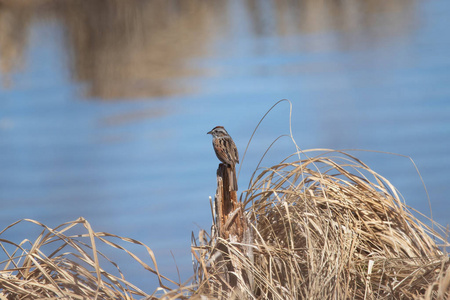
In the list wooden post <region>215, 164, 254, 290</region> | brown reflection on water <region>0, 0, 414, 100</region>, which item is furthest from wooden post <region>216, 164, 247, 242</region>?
brown reflection on water <region>0, 0, 414, 100</region>

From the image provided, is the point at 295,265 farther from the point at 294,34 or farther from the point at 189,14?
the point at 189,14

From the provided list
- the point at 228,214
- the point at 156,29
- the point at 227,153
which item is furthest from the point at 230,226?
the point at 156,29

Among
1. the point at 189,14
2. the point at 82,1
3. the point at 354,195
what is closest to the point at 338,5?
the point at 189,14

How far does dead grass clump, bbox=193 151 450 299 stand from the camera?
4.47 ft

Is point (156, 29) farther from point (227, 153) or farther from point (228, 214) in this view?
point (228, 214)

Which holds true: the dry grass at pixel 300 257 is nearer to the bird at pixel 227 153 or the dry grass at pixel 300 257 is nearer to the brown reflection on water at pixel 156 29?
the bird at pixel 227 153

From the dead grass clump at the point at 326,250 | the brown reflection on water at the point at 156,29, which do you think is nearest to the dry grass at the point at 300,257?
the dead grass clump at the point at 326,250

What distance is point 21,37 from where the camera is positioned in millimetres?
11086

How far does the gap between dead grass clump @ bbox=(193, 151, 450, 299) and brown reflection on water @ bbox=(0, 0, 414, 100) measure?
227 inches

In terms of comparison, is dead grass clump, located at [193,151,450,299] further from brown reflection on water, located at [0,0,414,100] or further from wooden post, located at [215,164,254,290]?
brown reflection on water, located at [0,0,414,100]

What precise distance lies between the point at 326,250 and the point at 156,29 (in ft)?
34.1

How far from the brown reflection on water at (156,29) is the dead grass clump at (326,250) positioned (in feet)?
18.9

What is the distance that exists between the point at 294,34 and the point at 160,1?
19.6ft

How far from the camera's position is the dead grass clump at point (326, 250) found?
1.36 meters
